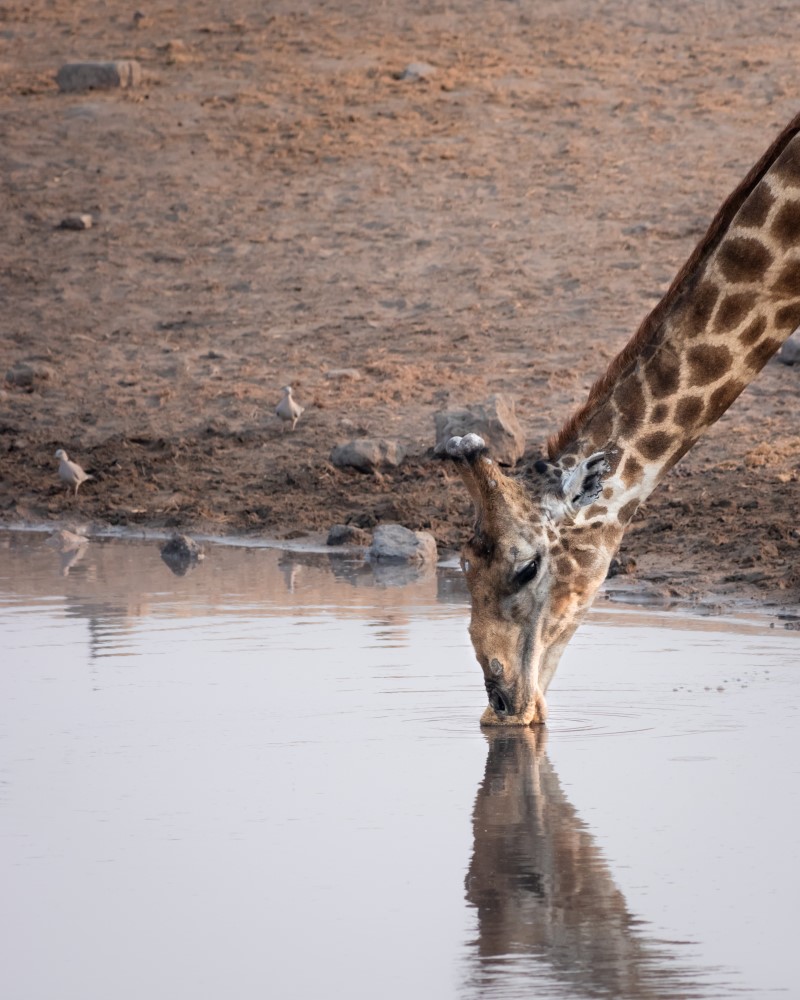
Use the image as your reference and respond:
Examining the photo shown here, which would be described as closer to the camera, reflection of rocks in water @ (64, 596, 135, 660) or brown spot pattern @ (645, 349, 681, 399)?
brown spot pattern @ (645, 349, 681, 399)

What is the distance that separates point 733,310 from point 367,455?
572cm

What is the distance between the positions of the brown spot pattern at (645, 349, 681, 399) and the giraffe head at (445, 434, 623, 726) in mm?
303

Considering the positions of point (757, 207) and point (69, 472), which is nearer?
point (757, 207)

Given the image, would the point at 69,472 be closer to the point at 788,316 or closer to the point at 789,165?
the point at 788,316

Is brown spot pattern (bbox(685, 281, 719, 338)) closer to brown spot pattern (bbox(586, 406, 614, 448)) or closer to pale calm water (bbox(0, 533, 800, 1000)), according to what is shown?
brown spot pattern (bbox(586, 406, 614, 448))

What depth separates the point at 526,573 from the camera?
644 centimetres

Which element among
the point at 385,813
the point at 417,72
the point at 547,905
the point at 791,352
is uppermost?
the point at 417,72

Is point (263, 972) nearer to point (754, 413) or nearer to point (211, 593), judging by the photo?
point (211, 593)

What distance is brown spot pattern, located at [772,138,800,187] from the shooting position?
6.25 metres

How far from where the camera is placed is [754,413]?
12.1 m

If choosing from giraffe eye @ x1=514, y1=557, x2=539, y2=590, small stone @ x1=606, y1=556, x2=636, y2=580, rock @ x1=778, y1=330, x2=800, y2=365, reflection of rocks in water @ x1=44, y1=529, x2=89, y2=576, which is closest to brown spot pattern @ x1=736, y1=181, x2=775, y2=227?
giraffe eye @ x1=514, y1=557, x2=539, y2=590

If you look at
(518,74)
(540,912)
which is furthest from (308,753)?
(518,74)

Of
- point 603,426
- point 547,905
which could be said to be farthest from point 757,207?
point 547,905

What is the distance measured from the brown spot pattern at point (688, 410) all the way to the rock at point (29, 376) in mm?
8485
